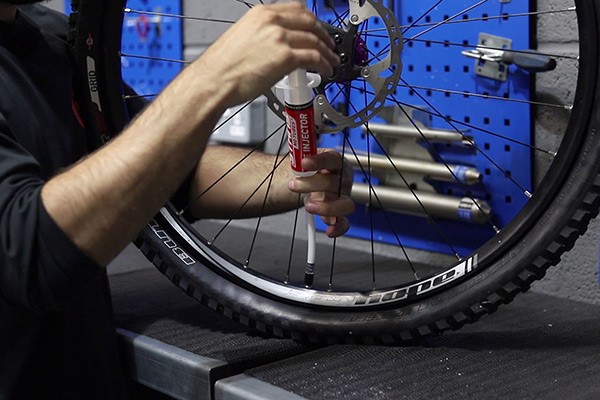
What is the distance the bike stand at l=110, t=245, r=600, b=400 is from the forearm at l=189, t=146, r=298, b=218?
5.4 inches

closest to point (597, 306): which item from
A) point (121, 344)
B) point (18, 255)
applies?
point (121, 344)

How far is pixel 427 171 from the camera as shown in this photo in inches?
48.6

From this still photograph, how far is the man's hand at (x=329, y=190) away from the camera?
91 cm

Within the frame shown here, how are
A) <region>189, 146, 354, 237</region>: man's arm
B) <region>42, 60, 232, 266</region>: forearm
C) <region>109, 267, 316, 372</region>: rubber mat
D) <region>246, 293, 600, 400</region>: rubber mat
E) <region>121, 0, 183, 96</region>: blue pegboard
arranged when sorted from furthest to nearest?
<region>121, 0, 183, 96</region>: blue pegboard < <region>189, 146, 354, 237</region>: man's arm < <region>109, 267, 316, 372</region>: rubber mat < <region>246, 293, 600, 400</region>: rubber mat < <region>42, 60, 232, 266</region>: forearm

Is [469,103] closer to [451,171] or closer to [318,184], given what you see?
[451,171]

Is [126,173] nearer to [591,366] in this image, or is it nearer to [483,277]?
[483,277]

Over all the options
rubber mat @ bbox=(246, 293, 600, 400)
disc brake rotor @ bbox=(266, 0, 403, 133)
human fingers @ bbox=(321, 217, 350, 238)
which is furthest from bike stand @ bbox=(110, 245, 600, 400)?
disc brake rotor @ bbox=(266, 0, 403, 133)

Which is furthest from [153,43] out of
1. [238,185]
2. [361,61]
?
[361,61]

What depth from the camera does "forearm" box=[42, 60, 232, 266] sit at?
68 centimetres

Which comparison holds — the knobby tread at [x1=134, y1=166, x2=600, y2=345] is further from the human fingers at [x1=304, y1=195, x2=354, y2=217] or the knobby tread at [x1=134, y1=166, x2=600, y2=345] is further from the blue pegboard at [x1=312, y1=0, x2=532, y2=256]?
the blue pegboard at [x1=312, y1=0, x2=532, y2=256]

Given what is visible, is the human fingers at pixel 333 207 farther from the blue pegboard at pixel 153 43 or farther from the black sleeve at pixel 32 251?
the blue pegboard at pixel 153 43

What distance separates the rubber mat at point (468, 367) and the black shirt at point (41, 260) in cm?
20

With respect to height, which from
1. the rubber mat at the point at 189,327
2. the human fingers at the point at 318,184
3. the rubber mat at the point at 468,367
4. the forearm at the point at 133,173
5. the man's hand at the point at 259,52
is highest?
the man's hand at the point at 259,52

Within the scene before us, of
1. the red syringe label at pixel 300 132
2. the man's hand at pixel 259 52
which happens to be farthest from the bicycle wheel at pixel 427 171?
the man's hand at pixel 259 52
